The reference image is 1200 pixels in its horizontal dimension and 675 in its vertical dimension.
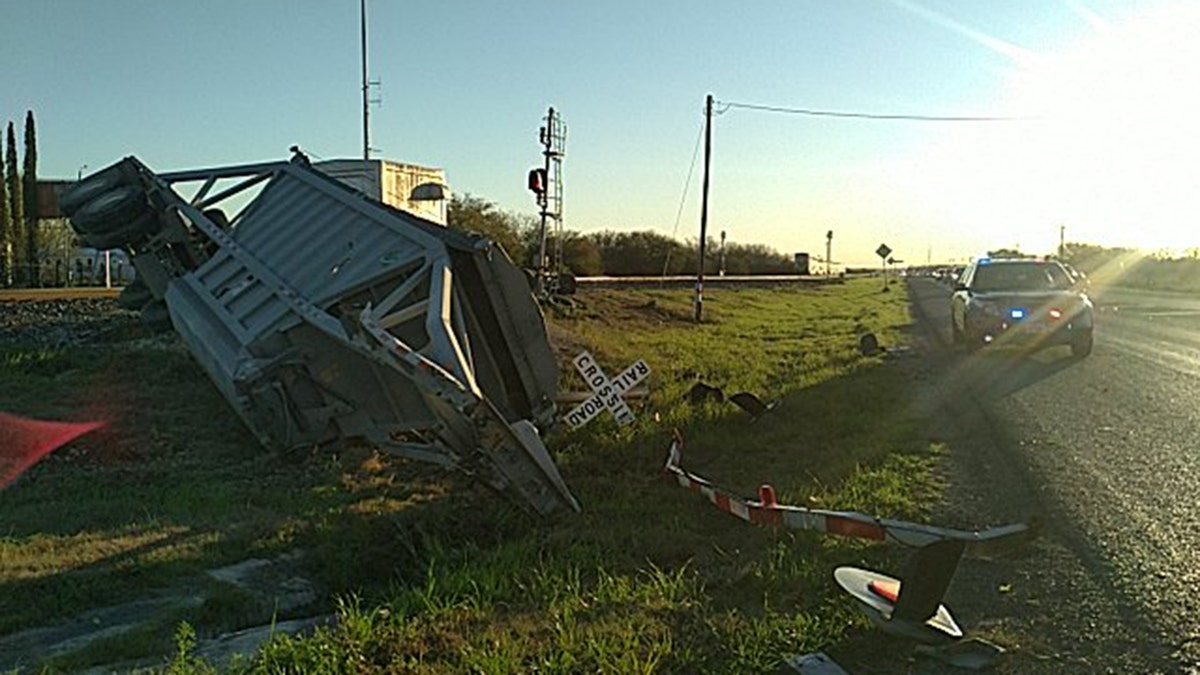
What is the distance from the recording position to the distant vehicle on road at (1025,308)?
1955 cm

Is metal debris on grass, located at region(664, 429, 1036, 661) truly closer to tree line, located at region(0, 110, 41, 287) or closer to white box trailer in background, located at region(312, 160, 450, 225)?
white box trailer in background, located at region(312, 160, 450, 225)

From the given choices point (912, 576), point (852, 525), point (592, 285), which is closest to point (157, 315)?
point (852, 525)

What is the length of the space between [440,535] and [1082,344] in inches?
598

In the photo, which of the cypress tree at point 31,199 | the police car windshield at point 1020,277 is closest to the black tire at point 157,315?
the police car windshield at point 1020,277

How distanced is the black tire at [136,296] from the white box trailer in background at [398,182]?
9.86 metres

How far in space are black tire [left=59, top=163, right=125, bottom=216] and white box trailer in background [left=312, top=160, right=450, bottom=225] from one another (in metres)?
9.83

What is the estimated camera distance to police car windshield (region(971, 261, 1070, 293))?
2070 cm

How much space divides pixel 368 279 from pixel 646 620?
15.7 feet

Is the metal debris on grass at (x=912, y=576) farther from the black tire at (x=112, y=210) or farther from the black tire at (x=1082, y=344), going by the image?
the black tire at (x=1082, y=344)

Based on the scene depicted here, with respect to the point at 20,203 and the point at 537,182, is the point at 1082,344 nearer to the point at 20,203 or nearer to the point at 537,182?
the point at 537,182

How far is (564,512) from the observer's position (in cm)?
793

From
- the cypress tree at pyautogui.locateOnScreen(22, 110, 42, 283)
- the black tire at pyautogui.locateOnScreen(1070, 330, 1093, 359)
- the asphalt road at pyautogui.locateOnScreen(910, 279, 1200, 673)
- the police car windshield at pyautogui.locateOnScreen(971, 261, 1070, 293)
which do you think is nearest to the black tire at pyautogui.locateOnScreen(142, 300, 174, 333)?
the asphalt road at pyautogui.locateOnScreen(910, 279, 1200, 673)

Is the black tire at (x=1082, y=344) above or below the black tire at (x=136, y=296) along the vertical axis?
below

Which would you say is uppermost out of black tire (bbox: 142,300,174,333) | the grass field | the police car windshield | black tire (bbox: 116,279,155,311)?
the police car windshield
